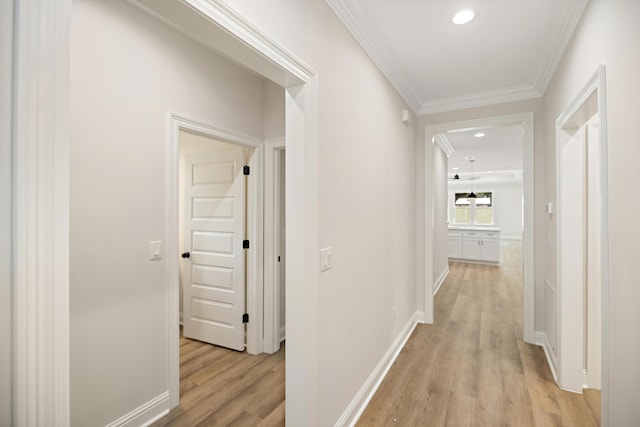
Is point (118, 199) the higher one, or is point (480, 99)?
point (480, 99)

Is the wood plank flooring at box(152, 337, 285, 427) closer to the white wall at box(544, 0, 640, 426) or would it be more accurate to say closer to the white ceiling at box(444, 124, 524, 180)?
the white wall at box(544, 0, 640, 426)

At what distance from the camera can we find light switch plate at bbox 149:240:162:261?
6.55 feet

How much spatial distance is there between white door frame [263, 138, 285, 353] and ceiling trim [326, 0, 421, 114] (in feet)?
3.85

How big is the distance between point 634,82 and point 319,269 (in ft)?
5.06

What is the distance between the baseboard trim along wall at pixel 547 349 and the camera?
2528 mm

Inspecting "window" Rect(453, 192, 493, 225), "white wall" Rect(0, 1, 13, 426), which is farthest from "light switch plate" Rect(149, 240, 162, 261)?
"window" Rect(453, 192, 493, 225)

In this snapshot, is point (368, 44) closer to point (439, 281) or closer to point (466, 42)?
point (466, 42)

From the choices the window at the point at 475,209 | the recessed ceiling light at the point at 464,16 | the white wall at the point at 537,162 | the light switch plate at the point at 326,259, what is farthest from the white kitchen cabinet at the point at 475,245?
the light switch plate at the point at 326,259

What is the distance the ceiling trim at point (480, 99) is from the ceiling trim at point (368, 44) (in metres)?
0.43

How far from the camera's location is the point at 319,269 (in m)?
1.59

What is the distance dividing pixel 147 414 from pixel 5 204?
201 cm

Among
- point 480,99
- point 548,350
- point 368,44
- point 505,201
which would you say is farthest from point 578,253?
point 505,201

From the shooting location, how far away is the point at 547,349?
2865 millimetres

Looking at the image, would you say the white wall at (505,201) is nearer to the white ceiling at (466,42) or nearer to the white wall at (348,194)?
the white ceiling at (466,42)
